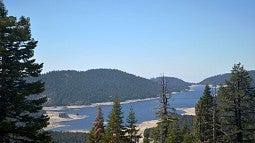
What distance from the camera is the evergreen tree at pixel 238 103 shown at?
3089cm

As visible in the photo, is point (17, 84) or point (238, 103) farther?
point (238, 103)

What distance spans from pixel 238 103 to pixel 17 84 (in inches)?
720

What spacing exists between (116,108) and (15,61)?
94.2 feet

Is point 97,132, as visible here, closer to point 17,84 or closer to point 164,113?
point 164,113

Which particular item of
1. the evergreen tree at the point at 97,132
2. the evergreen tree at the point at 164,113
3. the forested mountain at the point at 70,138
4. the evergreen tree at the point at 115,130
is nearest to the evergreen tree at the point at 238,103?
the evergreen tree at the point at 164,113

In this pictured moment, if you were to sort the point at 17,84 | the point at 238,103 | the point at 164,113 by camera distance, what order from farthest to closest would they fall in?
the point at 164,113 < the point at 238,103 < the point at 17,84

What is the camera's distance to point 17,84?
24.3 meters

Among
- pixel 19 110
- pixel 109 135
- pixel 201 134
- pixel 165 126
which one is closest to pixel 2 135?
pixel 19 110

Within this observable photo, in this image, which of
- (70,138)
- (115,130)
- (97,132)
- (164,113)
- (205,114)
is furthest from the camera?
(70,138)

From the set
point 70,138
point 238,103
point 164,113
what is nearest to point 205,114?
point 164,113

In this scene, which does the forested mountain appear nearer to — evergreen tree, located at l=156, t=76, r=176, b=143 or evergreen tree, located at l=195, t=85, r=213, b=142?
evergreen tree, located at l=195, t=85, r=213, b=142

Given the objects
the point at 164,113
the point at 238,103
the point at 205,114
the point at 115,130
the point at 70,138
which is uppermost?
the point at 238,103

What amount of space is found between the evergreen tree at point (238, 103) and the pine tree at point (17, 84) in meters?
15.5

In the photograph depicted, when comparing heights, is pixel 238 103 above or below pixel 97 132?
above
